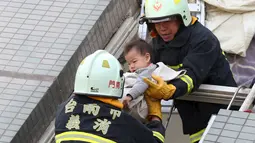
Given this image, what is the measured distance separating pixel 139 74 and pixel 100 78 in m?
0.46

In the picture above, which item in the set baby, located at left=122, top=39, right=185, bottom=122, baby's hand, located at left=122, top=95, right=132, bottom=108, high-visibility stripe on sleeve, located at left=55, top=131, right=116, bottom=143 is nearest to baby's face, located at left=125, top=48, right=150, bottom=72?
baby, located at left=122, top=39, right=185, bottom=122

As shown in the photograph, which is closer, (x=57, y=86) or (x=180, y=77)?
(x=180, y=77)

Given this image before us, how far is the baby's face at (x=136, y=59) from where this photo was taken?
409cm

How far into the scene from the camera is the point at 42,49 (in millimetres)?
4941

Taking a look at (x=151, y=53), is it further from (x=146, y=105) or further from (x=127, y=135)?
(x=127, y=135)

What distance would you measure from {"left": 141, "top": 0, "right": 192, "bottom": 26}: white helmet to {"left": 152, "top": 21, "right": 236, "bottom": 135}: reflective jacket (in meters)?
0.09

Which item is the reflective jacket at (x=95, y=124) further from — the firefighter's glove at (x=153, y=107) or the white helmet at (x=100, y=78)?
the firefighter's glove at (x=153, y=107)

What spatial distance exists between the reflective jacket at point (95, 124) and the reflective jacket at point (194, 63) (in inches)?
20.5

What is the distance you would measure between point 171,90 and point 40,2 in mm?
1730

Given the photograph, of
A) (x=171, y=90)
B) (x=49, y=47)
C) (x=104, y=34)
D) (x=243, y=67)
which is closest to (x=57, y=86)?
(x=49, y=47)

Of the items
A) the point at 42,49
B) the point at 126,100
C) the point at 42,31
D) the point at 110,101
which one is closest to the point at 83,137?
the point at 110,101

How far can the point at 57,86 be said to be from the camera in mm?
4719

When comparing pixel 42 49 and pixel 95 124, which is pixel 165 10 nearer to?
pixel 95 124

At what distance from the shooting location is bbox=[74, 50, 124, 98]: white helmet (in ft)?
11.7
